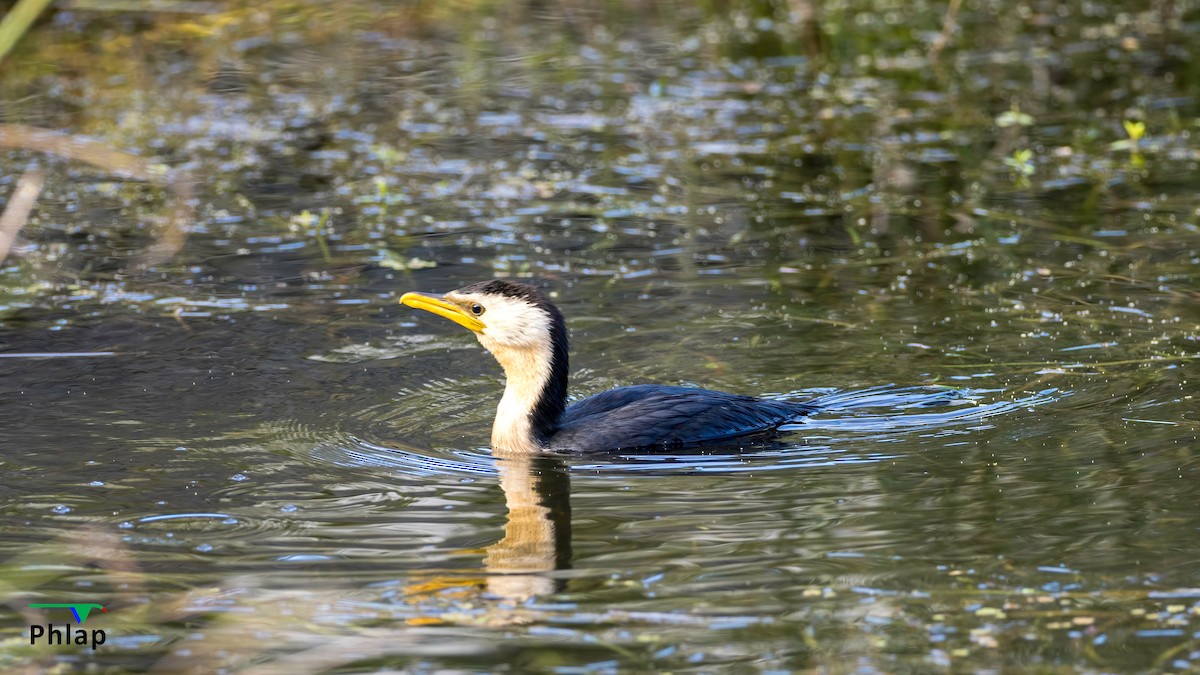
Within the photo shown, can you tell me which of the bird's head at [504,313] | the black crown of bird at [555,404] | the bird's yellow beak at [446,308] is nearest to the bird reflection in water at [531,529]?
the black crown of bird at [555,404]

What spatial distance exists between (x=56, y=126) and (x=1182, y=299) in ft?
31.7

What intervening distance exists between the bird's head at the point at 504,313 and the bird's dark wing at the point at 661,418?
418 mm

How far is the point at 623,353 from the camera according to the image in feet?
29.3

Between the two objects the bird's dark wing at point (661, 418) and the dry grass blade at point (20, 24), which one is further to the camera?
the bird's dark wing at point (661, 418)

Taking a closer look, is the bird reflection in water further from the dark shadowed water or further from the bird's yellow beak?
the bird's yellow beak

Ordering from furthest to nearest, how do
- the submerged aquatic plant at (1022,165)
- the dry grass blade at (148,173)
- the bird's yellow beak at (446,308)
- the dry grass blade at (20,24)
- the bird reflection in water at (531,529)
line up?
the submerged aquatic plant at (1022,165) → the bird's yellow beak at (446,308) → the bird reflection in water at (531,529) → the dry grass blade at (20,24) → the dry grass blade at (148,173)

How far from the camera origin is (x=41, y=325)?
934 cm

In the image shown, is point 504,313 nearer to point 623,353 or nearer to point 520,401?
point 520,401

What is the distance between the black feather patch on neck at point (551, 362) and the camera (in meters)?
7.52

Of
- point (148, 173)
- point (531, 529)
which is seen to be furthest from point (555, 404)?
point (148, 173)

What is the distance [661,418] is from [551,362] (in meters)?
0.59

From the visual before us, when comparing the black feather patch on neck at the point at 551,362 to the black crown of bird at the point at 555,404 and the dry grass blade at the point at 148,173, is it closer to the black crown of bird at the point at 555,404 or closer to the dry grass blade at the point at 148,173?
the black crown of bird at the point at 555,404

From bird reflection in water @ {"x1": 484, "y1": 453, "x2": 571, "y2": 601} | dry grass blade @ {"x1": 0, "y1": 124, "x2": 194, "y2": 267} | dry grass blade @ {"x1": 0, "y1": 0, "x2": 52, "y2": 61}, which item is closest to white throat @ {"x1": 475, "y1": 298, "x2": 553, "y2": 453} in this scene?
bird reflection in water @ {"x1": 484, "y1": 453, "x2": 571, "y2": 601}

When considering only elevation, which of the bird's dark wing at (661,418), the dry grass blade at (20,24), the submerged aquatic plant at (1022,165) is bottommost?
the bird's dark wing at (661,418)
